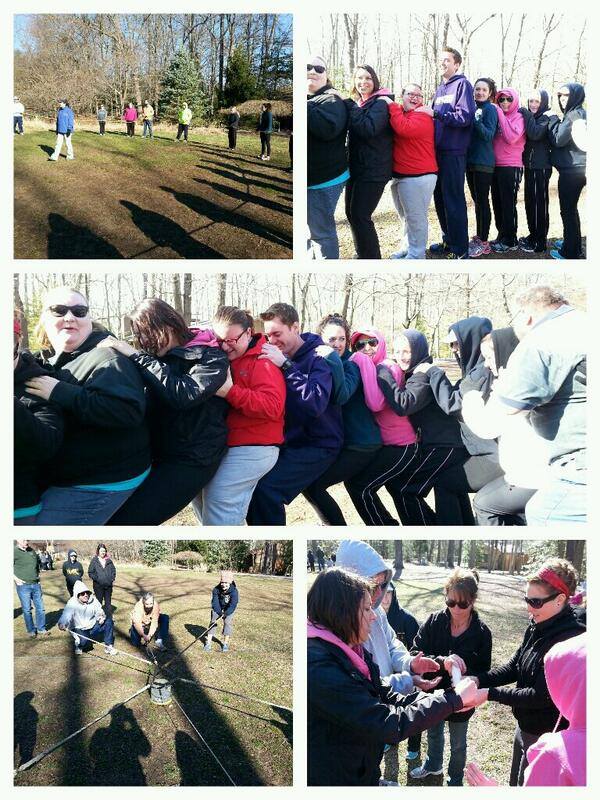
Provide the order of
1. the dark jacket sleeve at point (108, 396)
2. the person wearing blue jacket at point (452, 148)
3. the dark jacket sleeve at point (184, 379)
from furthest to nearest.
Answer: the person wearing blue jacket at point (452, 148), the dark jacket sleeve at point (184, 379), the dark jacket sleeve at point (108, 396)

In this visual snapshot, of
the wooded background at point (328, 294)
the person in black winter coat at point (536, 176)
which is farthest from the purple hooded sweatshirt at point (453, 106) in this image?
the wooded background at point (328, 294)

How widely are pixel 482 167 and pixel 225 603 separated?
11.1 feet

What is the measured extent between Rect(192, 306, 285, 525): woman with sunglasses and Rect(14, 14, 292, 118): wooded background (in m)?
1.51

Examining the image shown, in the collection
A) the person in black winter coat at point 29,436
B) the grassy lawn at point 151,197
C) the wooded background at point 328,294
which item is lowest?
the person in black winter coat at point 29,436

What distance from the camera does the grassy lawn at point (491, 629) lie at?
463cm

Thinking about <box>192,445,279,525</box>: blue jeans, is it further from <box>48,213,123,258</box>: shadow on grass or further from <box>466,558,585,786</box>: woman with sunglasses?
<box>466,558,585,786</box>: woman with sunglasses

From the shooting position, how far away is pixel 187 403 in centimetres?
447

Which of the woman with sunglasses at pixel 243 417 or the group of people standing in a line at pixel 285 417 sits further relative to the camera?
the woman with sunglasses at pixel 243 417

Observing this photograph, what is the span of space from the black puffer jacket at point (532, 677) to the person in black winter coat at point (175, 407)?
2.00 m

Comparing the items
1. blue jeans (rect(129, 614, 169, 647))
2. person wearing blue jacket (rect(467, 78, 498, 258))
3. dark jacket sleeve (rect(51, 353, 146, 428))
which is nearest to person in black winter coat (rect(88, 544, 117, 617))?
blue jeans (rect(129, 614, 169, 647))

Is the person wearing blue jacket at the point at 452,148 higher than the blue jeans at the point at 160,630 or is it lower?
higher

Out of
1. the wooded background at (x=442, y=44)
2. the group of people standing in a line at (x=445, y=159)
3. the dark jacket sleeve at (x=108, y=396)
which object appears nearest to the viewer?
the dark jacket sleeve at (x=108, y=396)

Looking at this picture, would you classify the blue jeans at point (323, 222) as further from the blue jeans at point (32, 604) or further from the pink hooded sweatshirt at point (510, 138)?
the blue jeans at point (32, 604)

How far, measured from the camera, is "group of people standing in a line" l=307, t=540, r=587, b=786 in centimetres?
443
